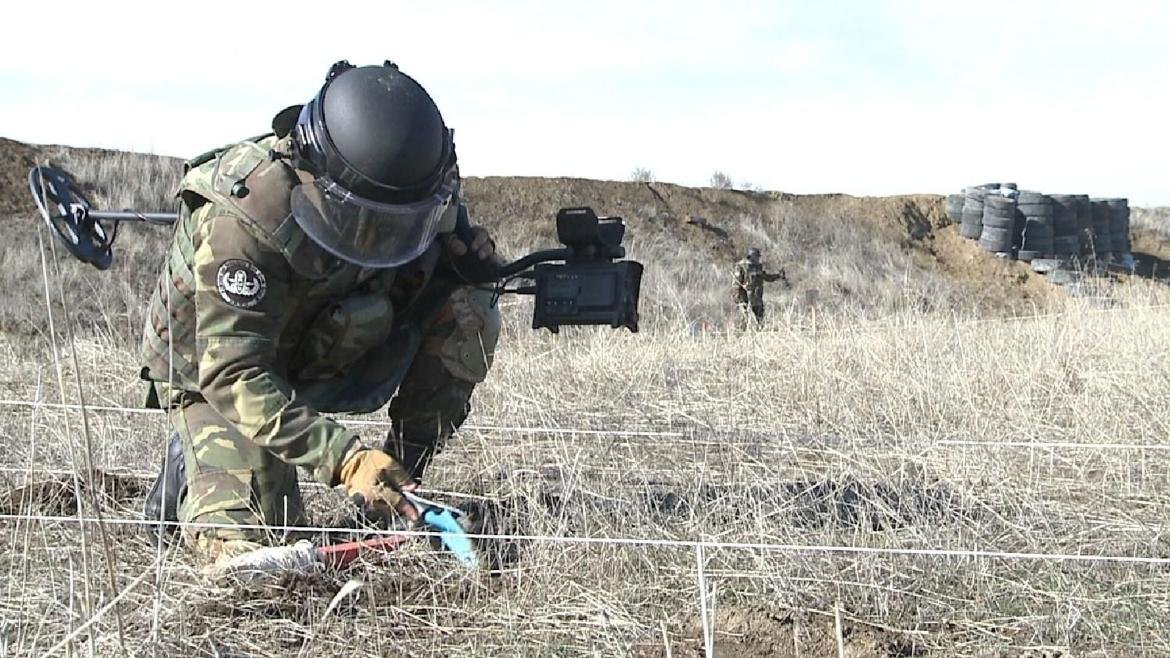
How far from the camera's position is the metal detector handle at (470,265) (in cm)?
361

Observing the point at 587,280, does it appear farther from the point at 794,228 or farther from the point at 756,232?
the point at 794,228

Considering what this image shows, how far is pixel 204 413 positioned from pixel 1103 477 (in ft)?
8.96

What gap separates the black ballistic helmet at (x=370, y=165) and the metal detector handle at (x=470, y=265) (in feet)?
1.73

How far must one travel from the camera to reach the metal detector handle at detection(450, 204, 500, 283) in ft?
11.8

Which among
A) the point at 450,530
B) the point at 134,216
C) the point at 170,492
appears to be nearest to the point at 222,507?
the point at 170,492

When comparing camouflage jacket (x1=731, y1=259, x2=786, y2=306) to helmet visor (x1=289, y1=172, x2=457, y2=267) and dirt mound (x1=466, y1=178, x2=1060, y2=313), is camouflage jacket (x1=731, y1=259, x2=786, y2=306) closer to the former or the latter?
dirt mound (x1=466, y1=178, x2=1060, y2=313)

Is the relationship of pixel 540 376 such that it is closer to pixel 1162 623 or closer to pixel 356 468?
pixel 356 468

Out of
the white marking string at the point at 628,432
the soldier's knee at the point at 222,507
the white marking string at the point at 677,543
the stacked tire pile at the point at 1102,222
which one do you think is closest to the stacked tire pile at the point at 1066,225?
the stacked tire pile at the point at 1102,222

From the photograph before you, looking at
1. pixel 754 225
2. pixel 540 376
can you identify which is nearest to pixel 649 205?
pixel 754 225

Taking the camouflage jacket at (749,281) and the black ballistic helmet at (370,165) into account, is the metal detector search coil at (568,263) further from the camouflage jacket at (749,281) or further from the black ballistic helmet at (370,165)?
the camouflage jacket at (749,281)

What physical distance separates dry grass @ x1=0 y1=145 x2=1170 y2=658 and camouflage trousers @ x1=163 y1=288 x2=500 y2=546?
0.51ft

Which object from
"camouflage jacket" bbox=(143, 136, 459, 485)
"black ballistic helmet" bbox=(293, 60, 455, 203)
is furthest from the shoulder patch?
"black ballistic helmet" bbox=(293, 60, 455, 203)

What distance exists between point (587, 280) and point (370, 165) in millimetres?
821

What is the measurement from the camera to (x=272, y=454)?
318 cm
